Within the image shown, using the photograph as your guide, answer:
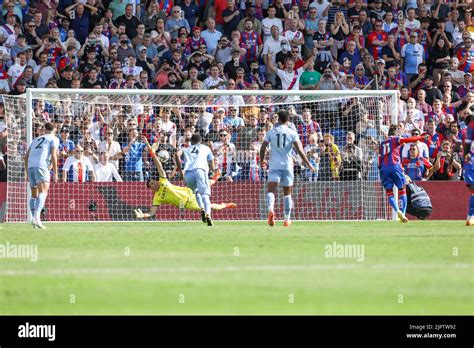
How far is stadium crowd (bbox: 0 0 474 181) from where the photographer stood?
1059 inches

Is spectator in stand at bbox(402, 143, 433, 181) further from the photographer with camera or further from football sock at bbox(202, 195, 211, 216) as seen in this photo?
football sock at bbox(202, 195, 211, 216)

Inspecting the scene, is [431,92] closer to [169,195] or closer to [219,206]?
[219,206]

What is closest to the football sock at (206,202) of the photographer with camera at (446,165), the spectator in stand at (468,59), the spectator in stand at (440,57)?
the photographer with camera at (446,165)

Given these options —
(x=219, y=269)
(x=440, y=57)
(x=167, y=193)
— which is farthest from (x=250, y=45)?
(x=219, y=269)

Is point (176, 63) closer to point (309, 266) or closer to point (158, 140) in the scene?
point (158, 140)

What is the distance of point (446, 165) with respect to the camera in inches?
1070

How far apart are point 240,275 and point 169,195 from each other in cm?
1341

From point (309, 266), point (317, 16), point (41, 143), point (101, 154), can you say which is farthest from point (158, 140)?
point (309, 266)

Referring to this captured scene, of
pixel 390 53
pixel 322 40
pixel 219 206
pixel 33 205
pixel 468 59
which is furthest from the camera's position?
pixel 468 59

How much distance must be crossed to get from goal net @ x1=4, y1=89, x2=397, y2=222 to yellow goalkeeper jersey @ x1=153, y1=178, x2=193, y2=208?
1105 mm

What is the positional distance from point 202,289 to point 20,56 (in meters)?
18.7

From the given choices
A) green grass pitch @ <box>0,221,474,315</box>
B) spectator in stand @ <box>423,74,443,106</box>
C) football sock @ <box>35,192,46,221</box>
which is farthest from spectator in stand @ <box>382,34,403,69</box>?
green grass pitch @ <box>0,221,474,315</box>

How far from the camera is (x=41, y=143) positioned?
73.6ft

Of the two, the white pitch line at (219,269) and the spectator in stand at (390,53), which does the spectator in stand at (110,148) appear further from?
the white pitch line at (219,269)
